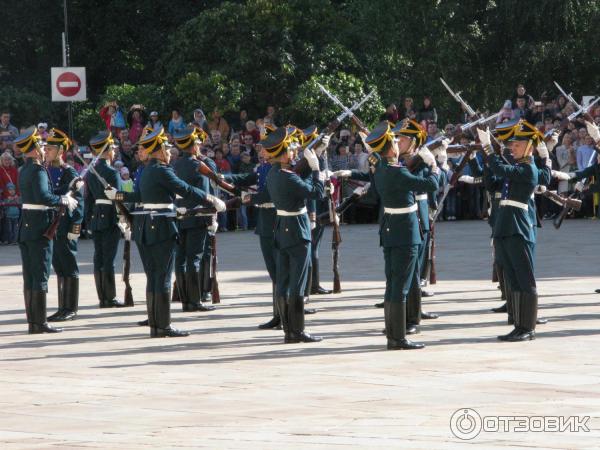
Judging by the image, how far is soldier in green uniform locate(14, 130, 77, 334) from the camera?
15.1 m

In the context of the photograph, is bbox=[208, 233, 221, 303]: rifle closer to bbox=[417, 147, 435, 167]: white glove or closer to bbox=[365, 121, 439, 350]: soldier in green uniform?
bbox=[365, 121, 439, 350]: soldier in green uniform

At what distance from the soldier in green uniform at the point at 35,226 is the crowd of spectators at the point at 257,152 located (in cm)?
1038

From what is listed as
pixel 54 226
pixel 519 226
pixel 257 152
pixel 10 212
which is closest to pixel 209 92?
pixel 257 152

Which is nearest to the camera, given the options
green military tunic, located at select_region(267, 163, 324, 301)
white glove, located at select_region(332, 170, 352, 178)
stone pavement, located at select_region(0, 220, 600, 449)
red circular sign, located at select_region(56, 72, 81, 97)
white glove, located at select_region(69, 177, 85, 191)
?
stone pavement, located at select_region(0, 220, 600, 449)

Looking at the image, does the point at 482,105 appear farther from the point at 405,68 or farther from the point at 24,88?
the point at 24,88

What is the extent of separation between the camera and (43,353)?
543 inches

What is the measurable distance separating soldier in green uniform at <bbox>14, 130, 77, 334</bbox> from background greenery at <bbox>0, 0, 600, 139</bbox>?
14.8 m

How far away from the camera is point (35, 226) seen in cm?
1507

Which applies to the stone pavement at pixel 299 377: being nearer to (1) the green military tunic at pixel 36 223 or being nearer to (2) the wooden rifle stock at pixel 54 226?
(1) the green military tunic at pixel 36 223

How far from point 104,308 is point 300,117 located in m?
14.5

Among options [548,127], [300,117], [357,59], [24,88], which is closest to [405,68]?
[357,59]

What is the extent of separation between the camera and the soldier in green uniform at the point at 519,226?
550 inches
